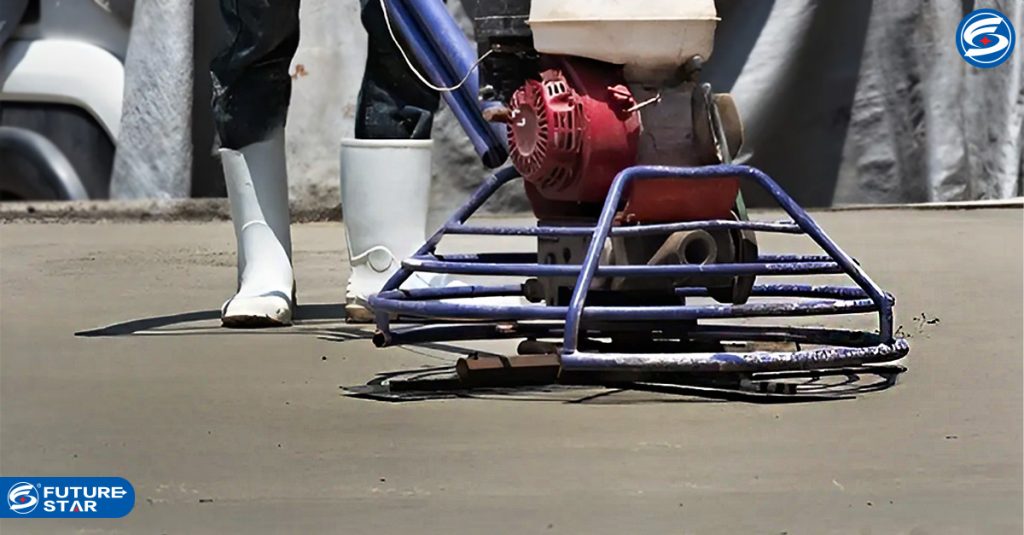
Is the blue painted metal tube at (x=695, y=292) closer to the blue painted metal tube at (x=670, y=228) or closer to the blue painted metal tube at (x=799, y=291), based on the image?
the blue painted metal tube at (x=799, y=291)

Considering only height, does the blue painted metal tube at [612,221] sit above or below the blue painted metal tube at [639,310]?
above

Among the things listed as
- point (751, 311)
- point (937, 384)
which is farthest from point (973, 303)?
point (751, 311)

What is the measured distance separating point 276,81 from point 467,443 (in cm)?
152

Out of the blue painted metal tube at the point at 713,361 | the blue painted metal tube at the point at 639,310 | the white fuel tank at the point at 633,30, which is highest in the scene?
the white fuel tank at the point at 633,30

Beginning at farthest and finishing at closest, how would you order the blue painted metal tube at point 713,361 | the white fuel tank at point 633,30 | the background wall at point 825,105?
the background wall at point 825,105, the white fuel tank at point 633,30, the blue painted metal tube at point 713,361

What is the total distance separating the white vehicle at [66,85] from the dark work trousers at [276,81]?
3101mm

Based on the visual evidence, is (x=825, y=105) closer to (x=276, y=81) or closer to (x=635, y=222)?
(x=276, y=81)

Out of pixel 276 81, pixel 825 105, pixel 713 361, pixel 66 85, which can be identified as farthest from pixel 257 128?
pixel 825 105

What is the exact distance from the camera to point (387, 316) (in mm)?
2861

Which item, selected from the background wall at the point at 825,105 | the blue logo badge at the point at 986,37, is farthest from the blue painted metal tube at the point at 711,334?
the blue logo badge at the point at 986,37

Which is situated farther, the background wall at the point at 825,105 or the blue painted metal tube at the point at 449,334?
the background wall at the point at 825,105

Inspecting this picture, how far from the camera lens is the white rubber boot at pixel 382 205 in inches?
135

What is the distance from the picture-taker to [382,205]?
11.2ft

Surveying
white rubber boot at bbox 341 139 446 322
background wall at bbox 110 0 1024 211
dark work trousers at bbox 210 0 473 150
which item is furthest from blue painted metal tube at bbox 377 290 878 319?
background wall at bbox 110 0 1024 211
